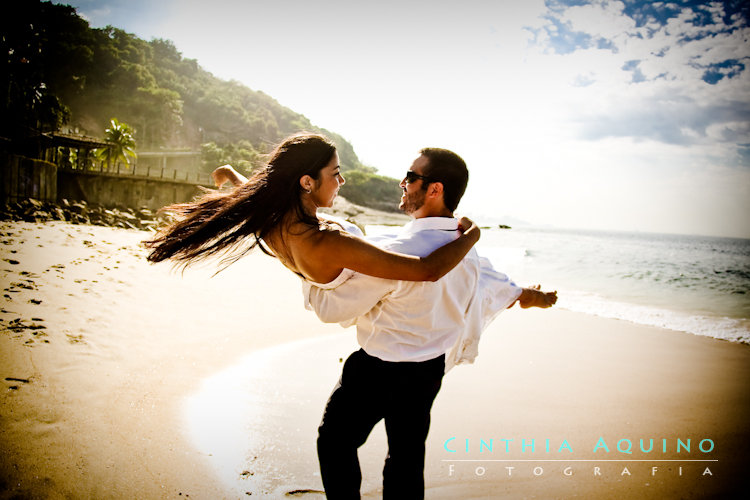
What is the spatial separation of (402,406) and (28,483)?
269cm

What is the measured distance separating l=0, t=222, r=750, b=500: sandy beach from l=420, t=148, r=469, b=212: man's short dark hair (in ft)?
7.75

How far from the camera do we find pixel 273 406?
4055 millimetres

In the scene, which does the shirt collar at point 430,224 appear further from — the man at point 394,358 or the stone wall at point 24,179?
the stone wall at point 24,179

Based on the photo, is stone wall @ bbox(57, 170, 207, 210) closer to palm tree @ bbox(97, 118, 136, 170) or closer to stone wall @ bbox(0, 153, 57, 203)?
palm tree @ bbox(97, 118, 136, 170)

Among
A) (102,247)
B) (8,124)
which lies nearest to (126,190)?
(8,124)

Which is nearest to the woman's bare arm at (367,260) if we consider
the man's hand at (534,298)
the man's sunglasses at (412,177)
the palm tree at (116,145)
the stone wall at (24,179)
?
the man's sunglasses at (412,177)

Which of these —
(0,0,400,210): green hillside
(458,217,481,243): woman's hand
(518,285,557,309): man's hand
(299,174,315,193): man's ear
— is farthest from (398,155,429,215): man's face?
(0,0,400,210): green hillside

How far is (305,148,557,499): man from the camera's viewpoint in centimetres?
175

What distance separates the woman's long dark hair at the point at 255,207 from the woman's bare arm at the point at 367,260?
0.16 m

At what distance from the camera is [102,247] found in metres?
10.6

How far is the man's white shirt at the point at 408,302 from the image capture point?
1729 millimetres

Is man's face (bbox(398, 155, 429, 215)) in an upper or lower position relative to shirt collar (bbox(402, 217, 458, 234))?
upper

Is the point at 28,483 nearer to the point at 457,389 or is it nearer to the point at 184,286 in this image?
the point at 457,389

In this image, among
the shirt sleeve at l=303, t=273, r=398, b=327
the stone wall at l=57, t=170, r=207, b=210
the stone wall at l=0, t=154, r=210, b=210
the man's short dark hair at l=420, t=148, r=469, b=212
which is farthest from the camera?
the stone wall at l=57, t=170, r=207, b=210
